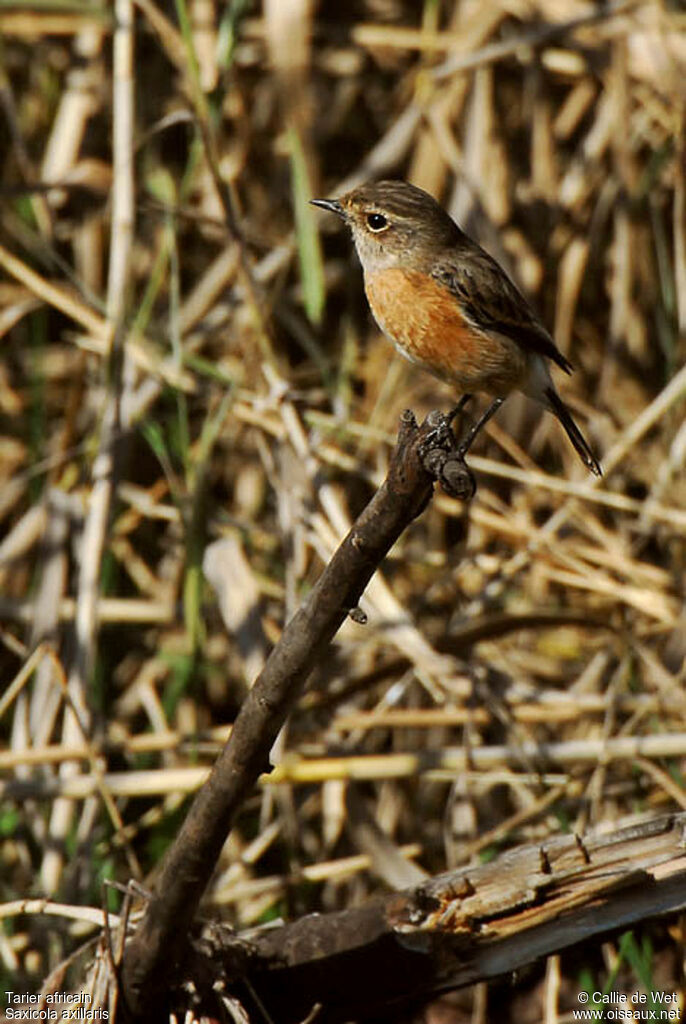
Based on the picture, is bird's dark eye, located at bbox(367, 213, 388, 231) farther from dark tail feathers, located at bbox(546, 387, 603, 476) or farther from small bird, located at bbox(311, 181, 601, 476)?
dark tail feathers, located at bbox(546, 387, 603, 476)

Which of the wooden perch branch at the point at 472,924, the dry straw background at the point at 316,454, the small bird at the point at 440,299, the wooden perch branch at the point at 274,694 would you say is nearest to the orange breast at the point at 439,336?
the small bird at the point at 440,299

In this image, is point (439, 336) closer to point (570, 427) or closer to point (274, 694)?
point (570, 427)

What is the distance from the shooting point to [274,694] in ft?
9.34

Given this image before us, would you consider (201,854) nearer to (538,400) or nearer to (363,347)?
(538,400)

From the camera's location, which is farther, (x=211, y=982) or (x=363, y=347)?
(x=363, y=347)

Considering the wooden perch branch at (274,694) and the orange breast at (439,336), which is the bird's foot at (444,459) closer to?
the wooden perch branch at (274,694)

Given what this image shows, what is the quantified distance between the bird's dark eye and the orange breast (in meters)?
0.14

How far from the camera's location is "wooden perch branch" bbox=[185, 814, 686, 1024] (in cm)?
320

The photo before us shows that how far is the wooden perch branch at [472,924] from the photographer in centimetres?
320

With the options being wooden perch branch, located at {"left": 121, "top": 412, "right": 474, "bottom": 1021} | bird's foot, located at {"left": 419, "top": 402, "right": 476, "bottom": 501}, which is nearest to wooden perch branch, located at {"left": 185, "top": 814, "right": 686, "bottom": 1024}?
wooden perch branch, located at {"left": 121, "top": 412, "right": 474, "bottom": 1021}

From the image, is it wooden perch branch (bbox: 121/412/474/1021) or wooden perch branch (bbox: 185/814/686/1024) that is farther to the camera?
wooden perch branch (bbox: 185/814/686/1024)

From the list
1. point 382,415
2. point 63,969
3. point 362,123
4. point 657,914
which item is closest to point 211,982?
point 63,969

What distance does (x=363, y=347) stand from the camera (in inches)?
228

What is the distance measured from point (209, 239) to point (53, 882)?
2.52 metres
